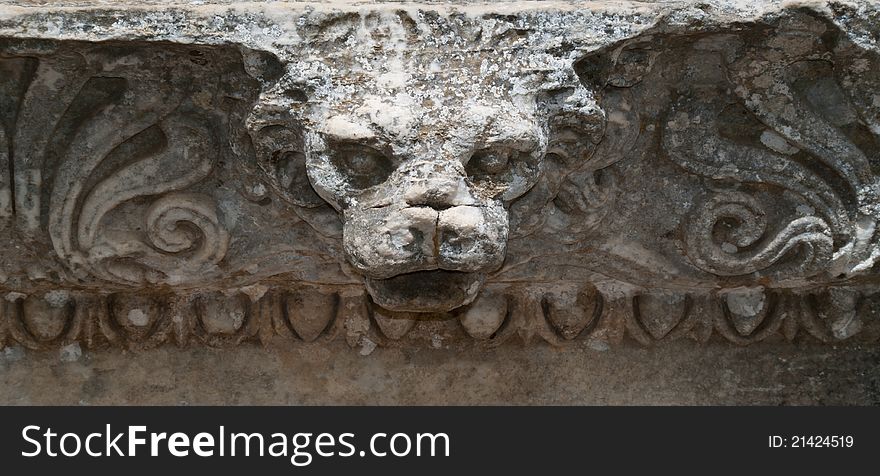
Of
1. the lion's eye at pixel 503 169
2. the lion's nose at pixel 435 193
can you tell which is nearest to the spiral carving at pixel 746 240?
the lion's eye at pixel 503 169

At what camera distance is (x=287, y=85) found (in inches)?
60.3

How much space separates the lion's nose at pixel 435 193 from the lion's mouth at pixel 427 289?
0.15 m

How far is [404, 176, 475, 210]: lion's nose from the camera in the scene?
1459mm

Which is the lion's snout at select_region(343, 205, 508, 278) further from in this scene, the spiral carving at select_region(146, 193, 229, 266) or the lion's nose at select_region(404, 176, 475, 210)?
the spiral carving at select_region(146, 193, 229, 266)

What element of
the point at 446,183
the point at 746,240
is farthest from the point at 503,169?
the point at 746,240

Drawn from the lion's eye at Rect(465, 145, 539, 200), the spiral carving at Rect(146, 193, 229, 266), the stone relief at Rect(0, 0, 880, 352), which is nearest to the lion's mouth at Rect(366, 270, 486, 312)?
the stone relief at Rect(0, 0, 880, 352)

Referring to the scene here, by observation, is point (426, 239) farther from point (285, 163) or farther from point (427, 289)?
point (285, 163)

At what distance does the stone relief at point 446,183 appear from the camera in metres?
1.51

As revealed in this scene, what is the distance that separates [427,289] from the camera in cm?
159

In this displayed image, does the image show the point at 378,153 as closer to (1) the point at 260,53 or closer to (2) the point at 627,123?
(1) the point at 260,53

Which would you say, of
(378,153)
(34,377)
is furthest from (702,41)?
(34,377)

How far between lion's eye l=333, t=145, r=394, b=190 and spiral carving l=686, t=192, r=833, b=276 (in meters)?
0.48

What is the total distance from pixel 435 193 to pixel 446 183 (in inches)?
0.7

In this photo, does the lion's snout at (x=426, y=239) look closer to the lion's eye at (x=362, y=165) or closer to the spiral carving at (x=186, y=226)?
the lion's eye at (x=362, y=165)
